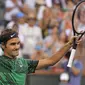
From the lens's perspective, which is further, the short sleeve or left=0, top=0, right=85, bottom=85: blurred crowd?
left=0, top=0, right=85, bottom=85: blurred crowd

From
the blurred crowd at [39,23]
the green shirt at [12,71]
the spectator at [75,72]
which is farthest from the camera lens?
the blurred crowd at [39,23]

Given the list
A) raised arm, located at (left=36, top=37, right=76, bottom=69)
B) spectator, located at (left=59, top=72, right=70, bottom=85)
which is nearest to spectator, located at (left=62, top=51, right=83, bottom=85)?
spectator, located at (left=59, top=72, right=70, bottom=85)

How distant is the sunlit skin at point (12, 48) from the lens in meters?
4.76

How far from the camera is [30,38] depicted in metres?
10.2

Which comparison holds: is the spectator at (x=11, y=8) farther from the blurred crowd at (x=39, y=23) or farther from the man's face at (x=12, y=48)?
the man's face at (x=12, y=48)

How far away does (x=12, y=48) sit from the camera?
4.76 metres

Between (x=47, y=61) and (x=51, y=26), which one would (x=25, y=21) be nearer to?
(x=51, y=26)

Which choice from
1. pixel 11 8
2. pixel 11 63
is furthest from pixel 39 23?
pixel 11 63

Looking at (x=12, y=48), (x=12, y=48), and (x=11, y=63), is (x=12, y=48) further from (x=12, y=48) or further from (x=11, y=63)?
(x=11, y=63)

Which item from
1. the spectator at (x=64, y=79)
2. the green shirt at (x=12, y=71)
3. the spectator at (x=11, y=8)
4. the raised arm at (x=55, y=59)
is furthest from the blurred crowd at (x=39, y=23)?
the green shirt at (x=12, y=71)

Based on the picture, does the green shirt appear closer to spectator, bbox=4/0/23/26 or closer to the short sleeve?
the short sleeve

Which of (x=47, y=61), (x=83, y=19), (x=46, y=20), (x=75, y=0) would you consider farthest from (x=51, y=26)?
(x=47, y=61)

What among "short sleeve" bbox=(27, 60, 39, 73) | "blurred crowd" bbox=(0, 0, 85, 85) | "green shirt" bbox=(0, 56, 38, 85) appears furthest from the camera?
"blurred crowd" bbox=(0, 0, 85, 85)

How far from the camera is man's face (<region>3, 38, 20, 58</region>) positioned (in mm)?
4758
